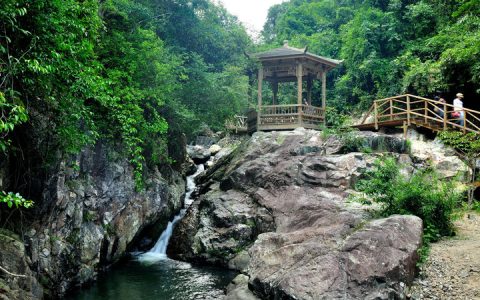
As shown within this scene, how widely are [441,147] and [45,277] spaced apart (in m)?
14.3

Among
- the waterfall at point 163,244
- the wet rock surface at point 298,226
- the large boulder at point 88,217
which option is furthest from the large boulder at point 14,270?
the waterfall at point 163,244

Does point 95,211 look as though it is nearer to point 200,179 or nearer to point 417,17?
point 200,179

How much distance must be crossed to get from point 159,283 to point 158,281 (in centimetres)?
19

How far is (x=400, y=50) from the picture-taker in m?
23.8

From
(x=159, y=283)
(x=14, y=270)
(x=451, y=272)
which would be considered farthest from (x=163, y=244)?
(x=451, y=272)

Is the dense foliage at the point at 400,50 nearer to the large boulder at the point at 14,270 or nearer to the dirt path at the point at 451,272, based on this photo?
the dirt path at the point at 451,272

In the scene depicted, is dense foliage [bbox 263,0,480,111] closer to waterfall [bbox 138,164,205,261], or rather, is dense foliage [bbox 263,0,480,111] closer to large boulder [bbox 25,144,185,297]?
large boulder [bbox 25,144,185,297]

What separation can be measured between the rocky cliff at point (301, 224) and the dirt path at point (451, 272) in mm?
378

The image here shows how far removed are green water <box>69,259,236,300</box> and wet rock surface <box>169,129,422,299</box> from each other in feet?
2.67

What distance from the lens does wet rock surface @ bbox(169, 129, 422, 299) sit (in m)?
7.46

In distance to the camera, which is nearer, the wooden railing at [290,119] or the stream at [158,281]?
the stream at [158,281]

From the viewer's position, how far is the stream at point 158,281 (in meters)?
9.68

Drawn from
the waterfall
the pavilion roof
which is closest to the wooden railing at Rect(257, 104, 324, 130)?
the pavilion roof

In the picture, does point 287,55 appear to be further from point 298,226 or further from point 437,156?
point 298,226
